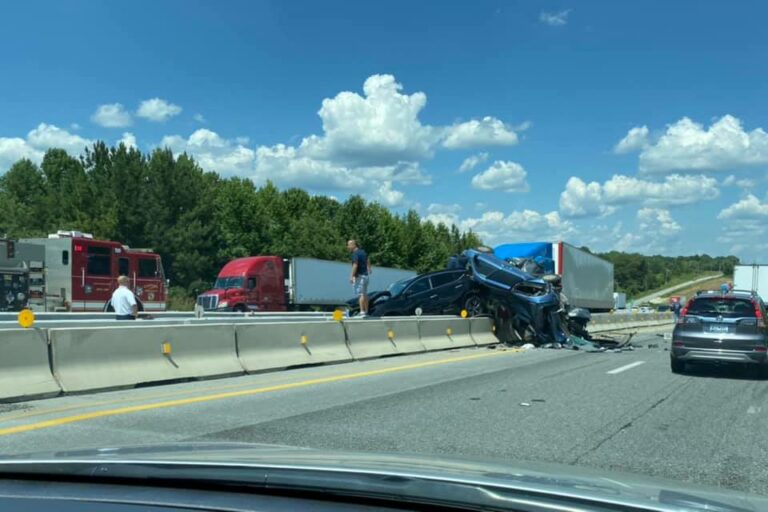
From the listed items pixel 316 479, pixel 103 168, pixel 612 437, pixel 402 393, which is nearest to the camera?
pixel 316 479

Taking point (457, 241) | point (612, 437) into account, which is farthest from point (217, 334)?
point (457, 241)

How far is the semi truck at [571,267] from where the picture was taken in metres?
27.7

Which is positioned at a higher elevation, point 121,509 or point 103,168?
point 103,168

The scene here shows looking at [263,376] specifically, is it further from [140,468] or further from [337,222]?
[337,222]

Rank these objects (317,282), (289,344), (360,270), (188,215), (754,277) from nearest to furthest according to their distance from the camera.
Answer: (289,344) < (360,270) < (754,277) < (317,282) < (188,215)

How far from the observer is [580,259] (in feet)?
107

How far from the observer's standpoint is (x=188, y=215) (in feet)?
179

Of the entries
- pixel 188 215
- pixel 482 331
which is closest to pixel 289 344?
pixel 482 331

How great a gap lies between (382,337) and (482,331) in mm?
5386

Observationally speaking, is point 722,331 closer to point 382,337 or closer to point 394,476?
point 382,337

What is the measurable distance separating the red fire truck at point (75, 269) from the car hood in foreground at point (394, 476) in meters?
20.3

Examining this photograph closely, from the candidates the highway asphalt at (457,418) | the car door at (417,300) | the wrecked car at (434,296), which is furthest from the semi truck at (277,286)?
the highway asphalt at (457,418)

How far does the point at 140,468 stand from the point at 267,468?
47 centimetres

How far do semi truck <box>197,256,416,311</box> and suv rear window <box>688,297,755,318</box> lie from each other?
19.1 m
